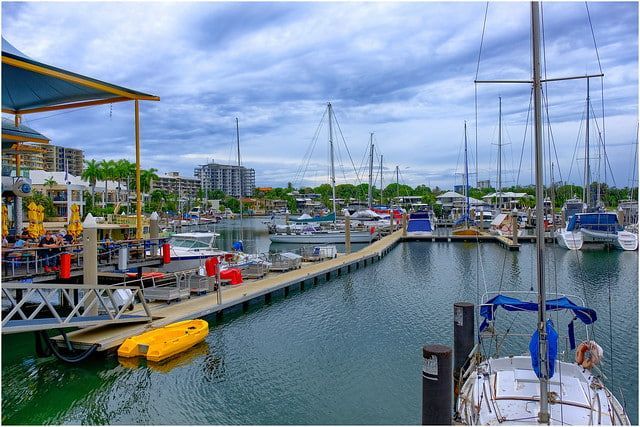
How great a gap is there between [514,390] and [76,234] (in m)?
20.4

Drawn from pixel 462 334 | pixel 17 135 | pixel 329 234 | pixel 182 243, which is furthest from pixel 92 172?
pixel 462 334

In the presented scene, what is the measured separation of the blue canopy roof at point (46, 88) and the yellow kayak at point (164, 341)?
1022cm

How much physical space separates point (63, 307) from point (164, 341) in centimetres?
925

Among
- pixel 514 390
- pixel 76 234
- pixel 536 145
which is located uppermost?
pixel 536 145

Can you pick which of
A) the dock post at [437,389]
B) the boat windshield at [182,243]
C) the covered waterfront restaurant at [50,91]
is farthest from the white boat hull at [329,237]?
the dock post at [437,389]

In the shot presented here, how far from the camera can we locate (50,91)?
22594mm

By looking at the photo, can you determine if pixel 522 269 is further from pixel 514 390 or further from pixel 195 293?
pixel 514 390

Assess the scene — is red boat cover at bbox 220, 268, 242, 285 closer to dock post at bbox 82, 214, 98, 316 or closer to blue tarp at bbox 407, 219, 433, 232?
dock post at bbox 82, 214, 98, 316

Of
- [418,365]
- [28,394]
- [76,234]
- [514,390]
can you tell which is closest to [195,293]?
[76,234]

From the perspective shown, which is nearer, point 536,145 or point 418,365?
point 536,145

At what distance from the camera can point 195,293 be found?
24875 millimetres

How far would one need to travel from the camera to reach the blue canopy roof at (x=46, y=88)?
18234mm

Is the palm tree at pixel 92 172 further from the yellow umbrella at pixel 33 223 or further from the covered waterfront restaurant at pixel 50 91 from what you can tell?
the yellow umbrella at pixel 33 223

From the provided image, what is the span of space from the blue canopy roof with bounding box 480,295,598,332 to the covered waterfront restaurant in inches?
657
